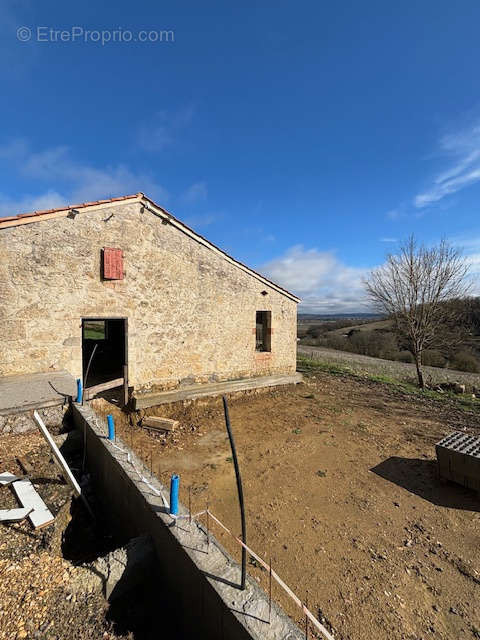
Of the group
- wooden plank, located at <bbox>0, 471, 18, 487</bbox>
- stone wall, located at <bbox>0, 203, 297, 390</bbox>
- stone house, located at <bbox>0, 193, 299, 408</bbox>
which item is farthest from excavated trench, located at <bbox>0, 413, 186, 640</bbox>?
stone wall, located at <bbox>0, 203, 297, 390</bbox>

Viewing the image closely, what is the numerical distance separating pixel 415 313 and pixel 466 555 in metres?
13.0

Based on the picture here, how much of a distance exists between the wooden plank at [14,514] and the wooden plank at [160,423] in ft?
13.7

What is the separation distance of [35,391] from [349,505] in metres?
6.36

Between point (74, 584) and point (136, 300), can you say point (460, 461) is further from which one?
point (136, 300)

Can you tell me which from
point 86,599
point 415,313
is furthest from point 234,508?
point 415,313

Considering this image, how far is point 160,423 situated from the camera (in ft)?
26.0

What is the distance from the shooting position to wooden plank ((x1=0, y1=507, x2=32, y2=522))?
11.7 ft

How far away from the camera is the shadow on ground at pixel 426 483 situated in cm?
520

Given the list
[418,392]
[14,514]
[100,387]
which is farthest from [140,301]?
[418,392]

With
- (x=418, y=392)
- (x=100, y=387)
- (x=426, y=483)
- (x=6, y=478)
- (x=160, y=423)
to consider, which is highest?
(x=100, y=387)

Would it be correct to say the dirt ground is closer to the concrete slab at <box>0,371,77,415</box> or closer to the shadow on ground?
the shadow on ground

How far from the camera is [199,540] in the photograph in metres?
2.96

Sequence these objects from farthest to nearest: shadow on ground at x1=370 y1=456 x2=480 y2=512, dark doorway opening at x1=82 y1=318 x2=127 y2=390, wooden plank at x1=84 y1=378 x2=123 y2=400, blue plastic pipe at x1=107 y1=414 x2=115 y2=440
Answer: dark doorway opening at x1=82 y1=318 x2=127 y2=390, wooden plank at x1=84 y1=378 x2=123 y2=400, shadow on ground at x1=370 y1=456 x2=480 y2=512, blue plastic pipe at x1=107 y1=414 x2=115 y2=440

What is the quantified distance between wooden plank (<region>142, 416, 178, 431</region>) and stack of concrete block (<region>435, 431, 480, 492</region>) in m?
6.01
